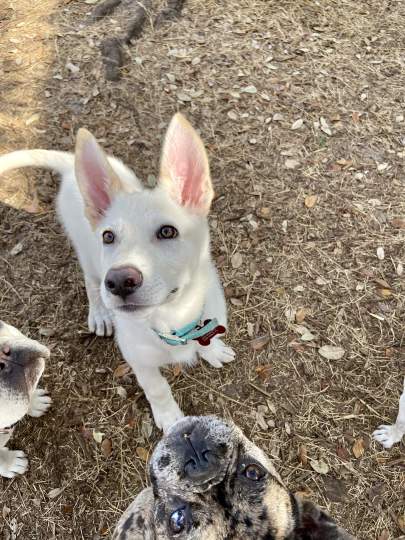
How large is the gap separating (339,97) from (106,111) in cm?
236

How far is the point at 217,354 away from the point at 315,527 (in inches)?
74.7

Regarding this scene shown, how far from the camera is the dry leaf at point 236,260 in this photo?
14.1 ft

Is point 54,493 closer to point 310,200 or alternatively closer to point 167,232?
point 167,232

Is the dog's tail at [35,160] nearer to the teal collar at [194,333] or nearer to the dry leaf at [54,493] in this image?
the teal collar at [194,333]

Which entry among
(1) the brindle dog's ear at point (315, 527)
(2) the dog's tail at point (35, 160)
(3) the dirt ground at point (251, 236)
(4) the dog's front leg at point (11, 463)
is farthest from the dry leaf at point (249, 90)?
(1) the brindle dog's ear at point (315, 527)

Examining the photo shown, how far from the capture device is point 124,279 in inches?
92.0

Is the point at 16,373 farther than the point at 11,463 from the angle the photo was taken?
No

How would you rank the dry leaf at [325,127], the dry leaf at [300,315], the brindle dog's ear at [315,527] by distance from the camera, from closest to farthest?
the brindle dog's ear at [315,527]
the dry leaf at [300,315]
the dry leaf at [325,127]

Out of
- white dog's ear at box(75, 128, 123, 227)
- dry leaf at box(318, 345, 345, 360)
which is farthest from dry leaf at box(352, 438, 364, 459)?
white dog's ear at box(75, 128, 123, 227)

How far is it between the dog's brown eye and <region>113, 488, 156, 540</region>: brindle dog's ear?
1281mm

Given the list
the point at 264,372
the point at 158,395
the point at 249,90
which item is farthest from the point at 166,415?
the point at 249,90

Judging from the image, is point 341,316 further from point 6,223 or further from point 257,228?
point 6,223

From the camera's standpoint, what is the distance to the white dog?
2449 mm

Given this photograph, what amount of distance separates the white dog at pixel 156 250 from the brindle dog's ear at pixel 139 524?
85cm
